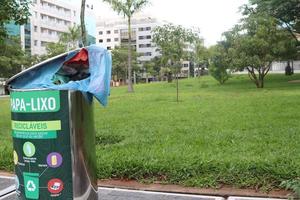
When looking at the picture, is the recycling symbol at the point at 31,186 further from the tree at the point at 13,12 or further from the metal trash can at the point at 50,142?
the tree at the point at 13,12

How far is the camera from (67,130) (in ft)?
10.5

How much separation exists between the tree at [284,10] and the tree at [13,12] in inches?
778

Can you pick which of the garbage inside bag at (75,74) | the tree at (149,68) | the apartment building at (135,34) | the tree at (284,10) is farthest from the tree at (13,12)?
the apartment building at (135,34)

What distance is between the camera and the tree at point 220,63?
3058 centimetres

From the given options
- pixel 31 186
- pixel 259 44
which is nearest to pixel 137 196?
pixel 31 186

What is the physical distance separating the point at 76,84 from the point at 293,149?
11.9 ft

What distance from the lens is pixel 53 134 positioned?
3.19 m

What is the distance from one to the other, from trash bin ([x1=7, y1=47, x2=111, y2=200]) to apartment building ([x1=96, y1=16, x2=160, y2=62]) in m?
104

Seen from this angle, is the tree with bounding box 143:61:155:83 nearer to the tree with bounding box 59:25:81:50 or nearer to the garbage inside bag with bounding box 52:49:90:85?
the tree with bounding box 59:25:81:50

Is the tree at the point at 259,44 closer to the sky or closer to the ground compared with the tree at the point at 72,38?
closer to the ground

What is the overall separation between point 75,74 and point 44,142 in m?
0.63

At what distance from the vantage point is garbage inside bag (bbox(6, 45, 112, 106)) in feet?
10.7

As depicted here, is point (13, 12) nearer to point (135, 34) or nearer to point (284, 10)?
point (284, 10)

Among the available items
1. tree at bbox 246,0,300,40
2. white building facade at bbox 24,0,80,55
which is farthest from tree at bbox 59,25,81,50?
tree at bbox 246,0,300,40
